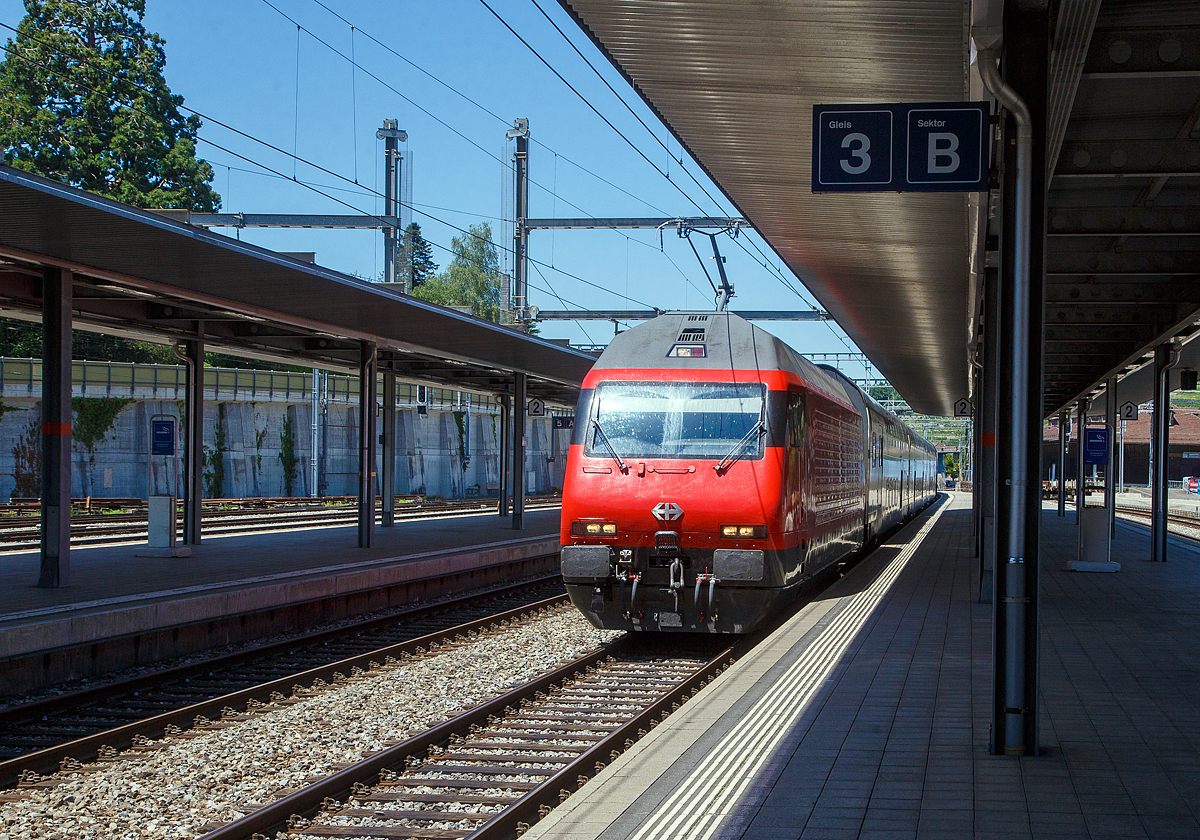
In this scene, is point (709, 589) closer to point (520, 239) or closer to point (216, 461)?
point (520, 239)

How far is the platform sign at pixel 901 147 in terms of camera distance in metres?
7.02

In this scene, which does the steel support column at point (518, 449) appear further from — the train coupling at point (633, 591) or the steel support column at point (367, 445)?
the train coupling at point (633, 591)

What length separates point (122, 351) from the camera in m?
47.7

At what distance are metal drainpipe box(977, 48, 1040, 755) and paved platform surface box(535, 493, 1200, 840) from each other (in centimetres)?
35

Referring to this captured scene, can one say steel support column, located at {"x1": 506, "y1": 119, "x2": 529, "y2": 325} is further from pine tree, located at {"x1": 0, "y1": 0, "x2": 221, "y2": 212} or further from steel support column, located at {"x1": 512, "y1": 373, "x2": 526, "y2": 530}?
pine tree, located at {"x1": 0, "y1": 0, "x2": 221, "y2": 212}

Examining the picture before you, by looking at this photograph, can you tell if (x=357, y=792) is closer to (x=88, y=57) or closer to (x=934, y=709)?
(x=934, y=709)

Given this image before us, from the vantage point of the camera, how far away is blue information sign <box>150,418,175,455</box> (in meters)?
17.3

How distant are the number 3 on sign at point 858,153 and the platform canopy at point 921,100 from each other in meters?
0.88

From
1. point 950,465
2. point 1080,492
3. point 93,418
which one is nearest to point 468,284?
point 93,418

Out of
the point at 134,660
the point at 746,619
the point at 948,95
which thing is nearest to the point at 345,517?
the point at 134,660

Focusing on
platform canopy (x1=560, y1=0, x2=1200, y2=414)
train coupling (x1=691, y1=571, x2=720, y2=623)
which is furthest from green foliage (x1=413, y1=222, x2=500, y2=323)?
train coupling (x1=691, y1=571, x2=720, y2=623)

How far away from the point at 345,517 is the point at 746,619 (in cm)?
2099

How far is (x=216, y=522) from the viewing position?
27.2m

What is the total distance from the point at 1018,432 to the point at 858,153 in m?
2.22
